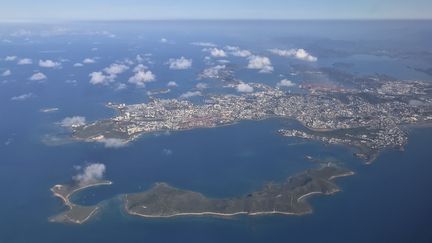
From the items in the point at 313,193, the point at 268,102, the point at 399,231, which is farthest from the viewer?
the point at 268,102

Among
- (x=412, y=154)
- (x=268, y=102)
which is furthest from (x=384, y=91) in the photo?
(x=412, y=154)

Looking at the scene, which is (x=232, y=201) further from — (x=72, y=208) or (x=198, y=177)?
(x=72, y=208)

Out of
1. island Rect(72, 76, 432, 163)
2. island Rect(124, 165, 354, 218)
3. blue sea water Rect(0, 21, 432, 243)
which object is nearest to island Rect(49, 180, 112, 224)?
blue sea water Rect(0, 21, 432, 243)

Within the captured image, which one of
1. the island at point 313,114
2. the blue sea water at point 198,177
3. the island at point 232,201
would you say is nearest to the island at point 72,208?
the blue sea water at point 198,177

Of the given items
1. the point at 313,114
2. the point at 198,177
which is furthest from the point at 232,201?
the point at 313,114

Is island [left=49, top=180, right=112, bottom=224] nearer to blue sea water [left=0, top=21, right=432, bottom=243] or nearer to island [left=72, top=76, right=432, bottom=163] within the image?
blue sea water [left=0, top=21, right=432, bottom=243]

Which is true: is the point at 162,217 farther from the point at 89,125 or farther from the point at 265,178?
the point at 89,125
